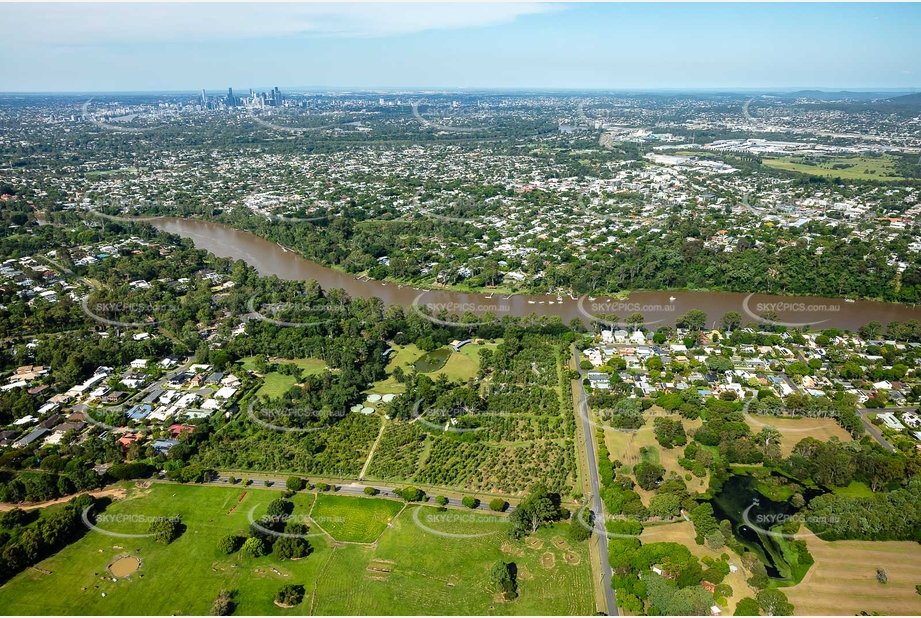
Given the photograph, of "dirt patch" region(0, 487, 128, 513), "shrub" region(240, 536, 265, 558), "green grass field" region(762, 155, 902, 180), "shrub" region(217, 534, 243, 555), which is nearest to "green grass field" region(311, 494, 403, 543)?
"shrub" region(240, 536, 265, 558)

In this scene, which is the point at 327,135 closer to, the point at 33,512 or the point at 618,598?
the point at 33,512

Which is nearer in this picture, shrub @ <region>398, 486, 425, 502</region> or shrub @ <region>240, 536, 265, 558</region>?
shrub @ <region>240, 536, 265, 558</region>

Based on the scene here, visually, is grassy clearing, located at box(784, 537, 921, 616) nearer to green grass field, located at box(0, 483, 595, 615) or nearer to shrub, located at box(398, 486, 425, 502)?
green grass field, located at box(0, 483, 595, 615)

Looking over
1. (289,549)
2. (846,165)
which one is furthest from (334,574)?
(846,165)

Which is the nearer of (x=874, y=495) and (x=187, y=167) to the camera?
(x=874, y=495)

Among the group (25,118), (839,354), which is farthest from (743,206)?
(25,118)
